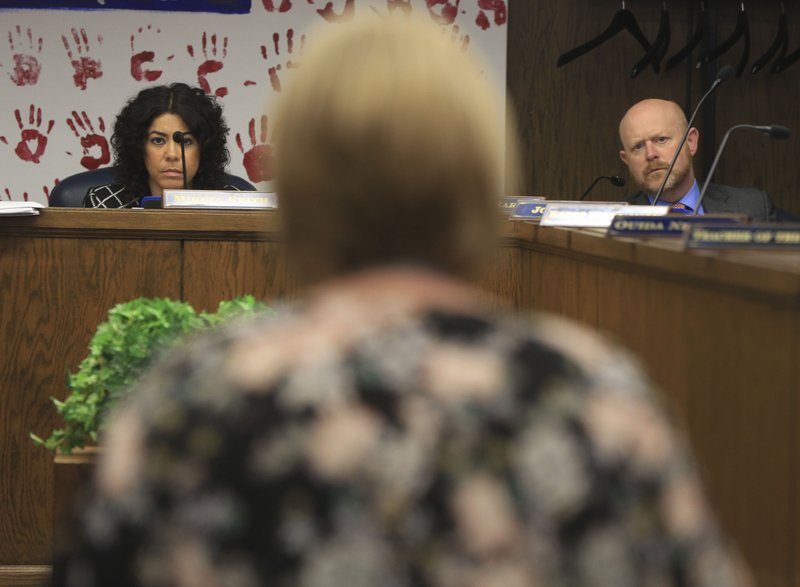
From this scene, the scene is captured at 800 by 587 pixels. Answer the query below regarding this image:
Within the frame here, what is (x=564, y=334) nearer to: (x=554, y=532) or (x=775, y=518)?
(x=554, y=532)

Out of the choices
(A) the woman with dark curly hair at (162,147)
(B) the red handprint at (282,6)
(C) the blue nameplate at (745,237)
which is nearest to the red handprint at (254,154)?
(B) the red handprint at (282,6)

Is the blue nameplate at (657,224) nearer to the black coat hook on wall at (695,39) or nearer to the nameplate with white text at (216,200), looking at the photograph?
the nameplate with white text at (216,200)

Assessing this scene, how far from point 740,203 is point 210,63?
2147 millimetres

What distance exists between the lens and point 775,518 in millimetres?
1428

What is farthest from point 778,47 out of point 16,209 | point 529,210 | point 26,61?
point 16,209

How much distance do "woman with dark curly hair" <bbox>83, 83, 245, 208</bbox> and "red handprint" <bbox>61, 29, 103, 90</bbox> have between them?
788 mm

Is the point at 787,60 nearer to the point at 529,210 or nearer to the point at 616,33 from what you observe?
the point at 616,33

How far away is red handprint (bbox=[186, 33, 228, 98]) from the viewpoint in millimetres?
4891

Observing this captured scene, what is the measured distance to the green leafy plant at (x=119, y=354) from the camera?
1.93 m

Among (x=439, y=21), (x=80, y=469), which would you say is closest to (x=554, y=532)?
(x=80, y=469)

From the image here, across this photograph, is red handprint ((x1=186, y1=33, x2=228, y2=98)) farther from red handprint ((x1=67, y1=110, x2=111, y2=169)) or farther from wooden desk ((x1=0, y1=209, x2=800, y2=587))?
wooden desk ((x1=0, y1=209, x2=800, y2=587))

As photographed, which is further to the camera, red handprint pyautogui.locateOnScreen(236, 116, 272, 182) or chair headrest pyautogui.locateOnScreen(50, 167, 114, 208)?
red handprint pyautogui.locateOnScreen(236, 116, 272, 182)

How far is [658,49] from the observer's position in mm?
4852

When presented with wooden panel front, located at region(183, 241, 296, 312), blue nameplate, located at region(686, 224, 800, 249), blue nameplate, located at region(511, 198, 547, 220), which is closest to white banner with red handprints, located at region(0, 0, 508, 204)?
blue nameplate, located at region(511, 198, 547, 220)
